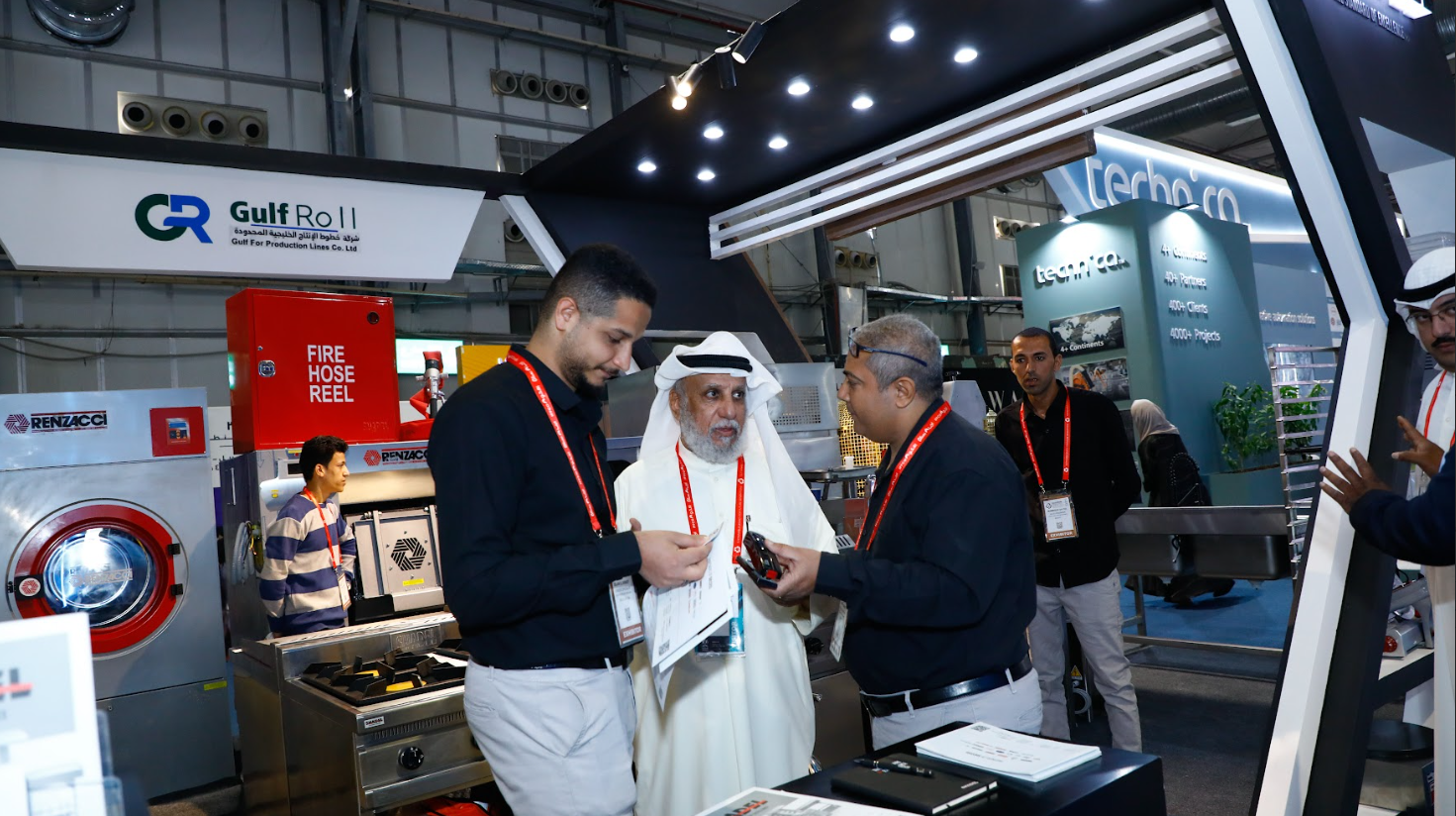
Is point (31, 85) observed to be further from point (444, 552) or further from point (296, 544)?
point (444, 552)

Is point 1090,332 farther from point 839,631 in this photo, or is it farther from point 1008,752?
point 1008,752

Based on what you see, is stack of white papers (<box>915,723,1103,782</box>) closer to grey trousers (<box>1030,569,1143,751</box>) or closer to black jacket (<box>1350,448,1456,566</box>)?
black jacket (<box>1350,448,1456,566</box>)

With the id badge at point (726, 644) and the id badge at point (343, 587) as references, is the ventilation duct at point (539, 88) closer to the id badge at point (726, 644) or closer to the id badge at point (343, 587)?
the id badge at point (343, 587)

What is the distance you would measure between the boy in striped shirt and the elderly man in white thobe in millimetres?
1779

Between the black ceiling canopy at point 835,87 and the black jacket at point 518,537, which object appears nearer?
the black jacket at point 518,537

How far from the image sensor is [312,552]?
14.1ft

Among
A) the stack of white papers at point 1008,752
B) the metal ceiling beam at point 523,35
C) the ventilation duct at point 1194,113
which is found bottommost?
the stack of white papers at point 1008,752

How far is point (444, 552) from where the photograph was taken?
195 centimetres

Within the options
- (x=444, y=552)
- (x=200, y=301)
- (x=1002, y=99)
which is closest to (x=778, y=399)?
(x=1002, y=99)

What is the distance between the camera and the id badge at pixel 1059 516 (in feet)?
13.0

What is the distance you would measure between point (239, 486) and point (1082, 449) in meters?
3.70

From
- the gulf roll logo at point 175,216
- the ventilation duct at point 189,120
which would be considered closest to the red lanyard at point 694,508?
the gulf roll logo at point 175,216

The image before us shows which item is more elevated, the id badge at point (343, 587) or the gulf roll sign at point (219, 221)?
the gulf roll sign at point (219, 221)

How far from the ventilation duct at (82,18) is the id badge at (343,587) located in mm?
8343
